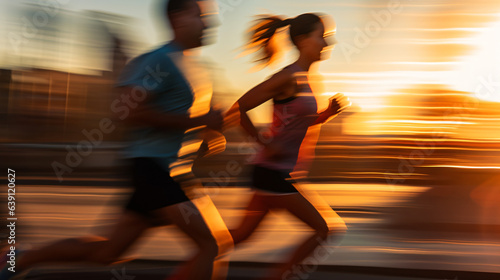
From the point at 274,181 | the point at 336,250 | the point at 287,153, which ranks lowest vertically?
the point at 336,250

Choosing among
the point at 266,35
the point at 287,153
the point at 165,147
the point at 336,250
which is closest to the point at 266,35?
the point at 266,35

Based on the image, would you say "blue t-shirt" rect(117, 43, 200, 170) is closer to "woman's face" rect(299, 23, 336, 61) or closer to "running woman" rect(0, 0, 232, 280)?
"running woman" rect(0, 0, 232, 280)

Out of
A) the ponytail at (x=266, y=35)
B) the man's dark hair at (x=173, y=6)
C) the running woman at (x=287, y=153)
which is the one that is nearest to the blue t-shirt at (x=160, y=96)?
the man's dark hair at (x=173, y=6)

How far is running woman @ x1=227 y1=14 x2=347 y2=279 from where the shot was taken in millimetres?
3502

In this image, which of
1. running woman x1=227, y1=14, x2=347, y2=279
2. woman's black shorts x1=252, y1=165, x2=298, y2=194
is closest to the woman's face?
running woman x1=227, y1=14, x2=347, y2=279

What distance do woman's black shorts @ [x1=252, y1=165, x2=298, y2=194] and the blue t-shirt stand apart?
660mm

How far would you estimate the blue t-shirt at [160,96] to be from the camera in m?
2.96

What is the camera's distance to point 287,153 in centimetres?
357

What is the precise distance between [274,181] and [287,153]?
0.55 ft

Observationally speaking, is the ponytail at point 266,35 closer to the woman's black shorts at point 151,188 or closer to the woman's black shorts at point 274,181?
the woman's black shorts at point 274,181

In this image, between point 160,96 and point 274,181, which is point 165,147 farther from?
point 274,181

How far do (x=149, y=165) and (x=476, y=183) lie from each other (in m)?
14.9

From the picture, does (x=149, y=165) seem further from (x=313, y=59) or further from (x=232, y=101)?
(x=313, y=59)

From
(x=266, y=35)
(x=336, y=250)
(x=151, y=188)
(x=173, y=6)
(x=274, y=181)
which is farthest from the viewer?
(x=336, y=250)
